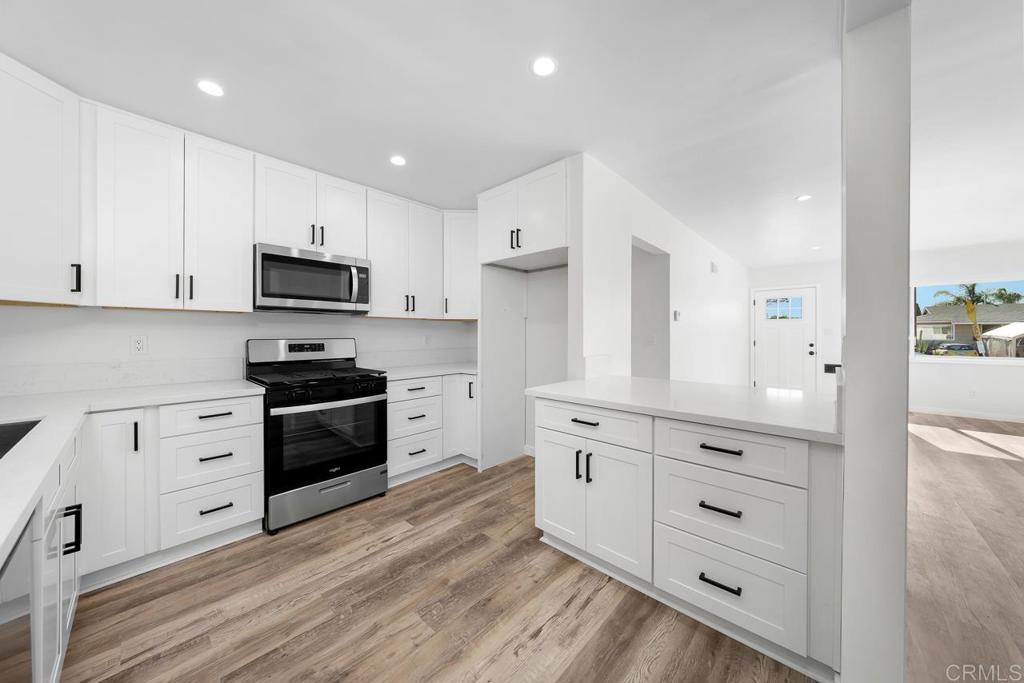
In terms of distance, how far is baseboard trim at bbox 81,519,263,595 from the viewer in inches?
71.1

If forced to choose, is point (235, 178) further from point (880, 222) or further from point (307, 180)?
point (880, 222)

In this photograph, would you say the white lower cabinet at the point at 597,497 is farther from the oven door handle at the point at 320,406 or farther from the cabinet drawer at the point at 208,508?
the cabinet drawer at the point at 208,508

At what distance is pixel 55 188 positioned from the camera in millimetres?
1796

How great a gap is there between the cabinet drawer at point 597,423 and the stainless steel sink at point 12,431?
2225 millimetres

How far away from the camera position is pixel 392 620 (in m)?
1.58

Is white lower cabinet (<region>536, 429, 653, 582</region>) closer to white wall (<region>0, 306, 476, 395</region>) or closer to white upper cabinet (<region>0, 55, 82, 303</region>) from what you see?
white wall (<region>0, 306, 476, 395</region>)

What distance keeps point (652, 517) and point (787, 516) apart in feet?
1.69

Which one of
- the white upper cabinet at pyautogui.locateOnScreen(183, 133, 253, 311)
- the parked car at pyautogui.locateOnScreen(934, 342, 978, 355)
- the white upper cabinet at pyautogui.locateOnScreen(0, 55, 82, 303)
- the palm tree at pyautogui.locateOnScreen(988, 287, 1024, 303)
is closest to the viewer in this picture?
the white upper cabinet at pyautogui.locateOnScreen(0, 55, 82, 303)

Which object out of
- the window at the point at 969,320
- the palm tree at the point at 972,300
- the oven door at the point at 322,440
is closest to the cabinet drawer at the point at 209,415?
the oven door at the point at 322,440

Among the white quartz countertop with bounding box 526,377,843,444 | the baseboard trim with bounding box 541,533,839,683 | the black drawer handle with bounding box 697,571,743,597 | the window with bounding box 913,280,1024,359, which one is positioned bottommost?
the baseboard trim with bounding box 541,533,839,683

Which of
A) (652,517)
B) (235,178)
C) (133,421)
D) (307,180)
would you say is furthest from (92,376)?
(652,517)

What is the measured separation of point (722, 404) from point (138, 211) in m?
3.23

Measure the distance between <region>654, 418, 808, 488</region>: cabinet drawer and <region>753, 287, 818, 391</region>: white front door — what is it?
6.48 metres

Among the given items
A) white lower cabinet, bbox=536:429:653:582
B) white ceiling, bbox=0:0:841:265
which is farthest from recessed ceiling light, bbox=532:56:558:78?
white lower cabinet, bbox=536:429:653:582
